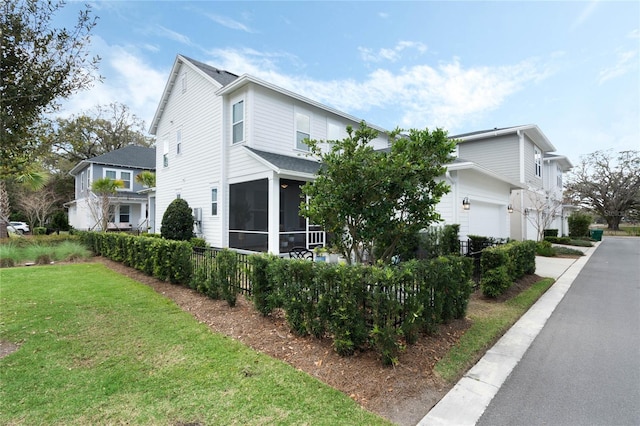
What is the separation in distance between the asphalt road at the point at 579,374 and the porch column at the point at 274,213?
7784 mm

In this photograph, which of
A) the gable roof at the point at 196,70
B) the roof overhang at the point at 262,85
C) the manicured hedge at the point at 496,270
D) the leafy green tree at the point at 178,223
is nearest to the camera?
the manicured hedge at the point at 496,270

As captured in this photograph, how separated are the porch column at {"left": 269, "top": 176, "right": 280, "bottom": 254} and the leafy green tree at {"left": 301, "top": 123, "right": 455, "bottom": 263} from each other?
18.8ft

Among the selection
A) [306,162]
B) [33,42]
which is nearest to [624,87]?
[306,162]

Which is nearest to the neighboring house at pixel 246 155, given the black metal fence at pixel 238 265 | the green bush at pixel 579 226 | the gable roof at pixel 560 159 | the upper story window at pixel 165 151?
the upper story window at pixel 165 151

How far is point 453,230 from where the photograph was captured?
9.53 m

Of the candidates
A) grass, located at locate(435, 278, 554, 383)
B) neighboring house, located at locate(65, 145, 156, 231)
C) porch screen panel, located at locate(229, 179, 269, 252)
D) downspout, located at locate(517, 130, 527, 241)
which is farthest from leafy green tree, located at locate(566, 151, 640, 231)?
neighboring house, located at locate(65, 145, 156, 231)

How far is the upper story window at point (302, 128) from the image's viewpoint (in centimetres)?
1340

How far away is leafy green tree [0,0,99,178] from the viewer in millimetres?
3840

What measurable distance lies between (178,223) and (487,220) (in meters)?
13.0

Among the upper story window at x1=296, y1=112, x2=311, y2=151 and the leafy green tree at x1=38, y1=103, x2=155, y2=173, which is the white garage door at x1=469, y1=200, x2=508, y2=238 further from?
the leafy green tree at x1=38, y1=103, x2=155, y2=173

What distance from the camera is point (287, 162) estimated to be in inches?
452

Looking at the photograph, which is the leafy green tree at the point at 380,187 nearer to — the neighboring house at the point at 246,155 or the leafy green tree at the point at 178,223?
the neighboring house at the point at 246,155

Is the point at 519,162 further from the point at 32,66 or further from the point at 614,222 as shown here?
the point at 614,222

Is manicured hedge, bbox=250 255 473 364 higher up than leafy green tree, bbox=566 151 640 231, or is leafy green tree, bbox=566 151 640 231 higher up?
leafy green tree, bbox=566 151 640 231
